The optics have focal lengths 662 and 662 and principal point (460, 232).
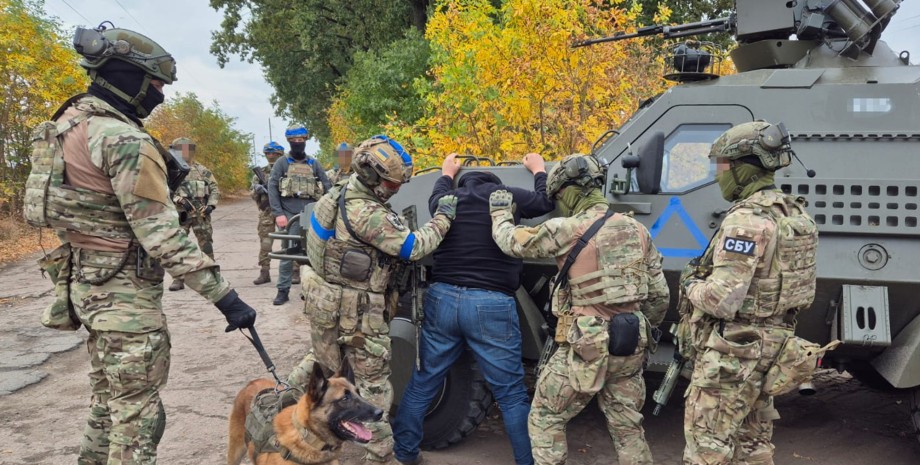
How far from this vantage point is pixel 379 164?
3.16 metres

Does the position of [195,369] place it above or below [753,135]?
below

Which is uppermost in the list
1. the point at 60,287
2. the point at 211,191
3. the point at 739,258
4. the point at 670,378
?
the point at 211,191

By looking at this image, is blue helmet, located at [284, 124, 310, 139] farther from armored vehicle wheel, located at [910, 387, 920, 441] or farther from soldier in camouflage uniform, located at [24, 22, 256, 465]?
armored vehicle wheel, located at [910, 387, 920, 441]

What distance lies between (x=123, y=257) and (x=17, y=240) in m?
10.5

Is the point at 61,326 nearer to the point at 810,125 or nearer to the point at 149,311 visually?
the point at 149,311

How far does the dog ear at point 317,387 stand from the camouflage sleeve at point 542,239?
1045 mm

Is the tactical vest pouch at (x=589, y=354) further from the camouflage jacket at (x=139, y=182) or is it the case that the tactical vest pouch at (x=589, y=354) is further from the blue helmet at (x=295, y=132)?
the blue helmet at (x=295, y=132)

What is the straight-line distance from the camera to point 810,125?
3451mm

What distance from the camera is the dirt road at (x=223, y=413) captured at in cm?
371

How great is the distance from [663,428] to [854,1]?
2779mm

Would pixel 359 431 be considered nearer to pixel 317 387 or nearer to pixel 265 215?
pixel 317 387

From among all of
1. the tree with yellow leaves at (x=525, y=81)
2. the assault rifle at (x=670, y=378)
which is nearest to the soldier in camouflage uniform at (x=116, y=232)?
the assault rifle at (x=670, y=378)

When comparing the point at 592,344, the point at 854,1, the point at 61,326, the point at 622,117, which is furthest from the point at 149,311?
the point at 622,117

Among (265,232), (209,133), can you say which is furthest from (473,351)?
(209,133)
